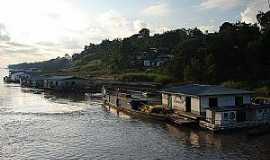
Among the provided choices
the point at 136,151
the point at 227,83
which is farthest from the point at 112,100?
the point at 136,151

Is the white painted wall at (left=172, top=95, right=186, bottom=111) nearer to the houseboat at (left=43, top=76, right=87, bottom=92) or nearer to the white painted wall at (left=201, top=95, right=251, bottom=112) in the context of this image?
the white painted wall at (left=201, top=95, right=251, bottom=112)

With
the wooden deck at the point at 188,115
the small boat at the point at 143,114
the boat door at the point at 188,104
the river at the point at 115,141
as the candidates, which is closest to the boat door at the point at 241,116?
the river at the point at 115,141

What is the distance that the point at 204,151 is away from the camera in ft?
128

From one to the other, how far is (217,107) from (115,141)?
483 inches

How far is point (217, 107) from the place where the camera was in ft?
158

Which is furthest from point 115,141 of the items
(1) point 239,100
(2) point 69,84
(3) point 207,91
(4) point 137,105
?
(2) point 69,84

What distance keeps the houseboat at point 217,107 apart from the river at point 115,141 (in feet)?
5.75

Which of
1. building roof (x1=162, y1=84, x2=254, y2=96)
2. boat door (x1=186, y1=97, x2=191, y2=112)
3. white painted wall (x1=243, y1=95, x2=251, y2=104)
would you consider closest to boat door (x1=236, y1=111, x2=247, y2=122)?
building roof (x1=162, y1=84, x2=254, y2=96)

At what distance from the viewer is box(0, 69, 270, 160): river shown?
38.1m

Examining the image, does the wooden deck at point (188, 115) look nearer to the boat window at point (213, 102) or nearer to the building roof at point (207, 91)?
the boat window at point (213, 102)

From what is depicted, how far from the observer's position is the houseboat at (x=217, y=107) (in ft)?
152

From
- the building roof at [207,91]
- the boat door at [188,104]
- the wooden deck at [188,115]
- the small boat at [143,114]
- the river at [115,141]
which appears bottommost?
the river at [115,141]

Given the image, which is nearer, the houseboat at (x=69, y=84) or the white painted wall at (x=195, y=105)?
the white painted wall at (x=195, y=105)

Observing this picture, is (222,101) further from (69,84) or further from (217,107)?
(69,84)
